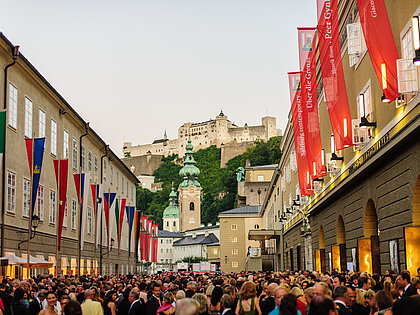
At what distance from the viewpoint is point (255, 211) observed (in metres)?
92.4

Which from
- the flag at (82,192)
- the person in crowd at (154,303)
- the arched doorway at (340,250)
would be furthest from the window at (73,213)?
the person in crowd at (154,303)

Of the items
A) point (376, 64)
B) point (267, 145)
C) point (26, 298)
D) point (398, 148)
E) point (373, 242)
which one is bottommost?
point (26, 298)

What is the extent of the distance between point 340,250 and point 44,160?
15.7 m

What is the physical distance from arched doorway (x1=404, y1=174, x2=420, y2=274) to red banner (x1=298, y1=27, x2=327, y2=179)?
10.7 metres

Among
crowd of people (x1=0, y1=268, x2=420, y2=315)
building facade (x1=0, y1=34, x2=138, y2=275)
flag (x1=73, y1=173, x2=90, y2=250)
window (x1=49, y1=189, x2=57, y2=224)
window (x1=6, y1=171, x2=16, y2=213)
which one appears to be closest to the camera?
crowd of people (x1=0, y1=268, x2=420, y2=315)

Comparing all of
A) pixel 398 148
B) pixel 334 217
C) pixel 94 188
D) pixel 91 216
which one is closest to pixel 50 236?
pixel 94 188

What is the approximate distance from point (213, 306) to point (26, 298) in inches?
219

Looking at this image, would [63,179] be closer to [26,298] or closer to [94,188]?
[94,188]

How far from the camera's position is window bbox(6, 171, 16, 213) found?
26.1m

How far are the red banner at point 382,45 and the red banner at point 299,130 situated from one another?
13.1m

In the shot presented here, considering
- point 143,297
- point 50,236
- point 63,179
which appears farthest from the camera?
point 50,236

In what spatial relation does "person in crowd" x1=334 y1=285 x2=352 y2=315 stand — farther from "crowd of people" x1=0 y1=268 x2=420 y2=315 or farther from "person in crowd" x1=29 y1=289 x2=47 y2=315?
"person in crowd" x1=29 y1=289 x2=47 y2=315

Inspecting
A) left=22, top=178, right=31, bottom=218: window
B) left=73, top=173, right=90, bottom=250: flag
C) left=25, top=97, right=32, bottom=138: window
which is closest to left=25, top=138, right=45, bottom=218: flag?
left=22, top=178, right=31, bottom=218: window

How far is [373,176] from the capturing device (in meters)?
18.0
